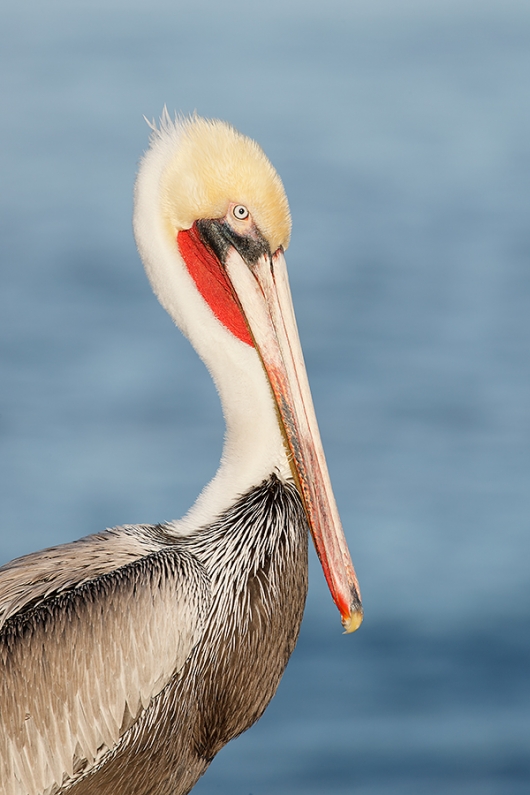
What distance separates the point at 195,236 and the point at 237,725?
1564 millimetres

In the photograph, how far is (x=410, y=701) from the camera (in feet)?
26.7

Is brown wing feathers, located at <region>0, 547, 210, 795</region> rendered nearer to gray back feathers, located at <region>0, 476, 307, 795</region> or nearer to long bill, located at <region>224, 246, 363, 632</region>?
gray back feathers, located at <region>0, 476, 307, 795</region>

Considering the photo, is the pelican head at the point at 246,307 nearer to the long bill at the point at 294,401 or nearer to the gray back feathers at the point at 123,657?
the long bill at the point at 294,401

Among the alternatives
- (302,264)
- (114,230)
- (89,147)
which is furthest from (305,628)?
(89,147)

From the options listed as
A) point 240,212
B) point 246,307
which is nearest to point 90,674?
point 246,307

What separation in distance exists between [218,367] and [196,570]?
2.19 ft

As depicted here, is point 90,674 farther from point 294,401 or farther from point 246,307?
point 246,307

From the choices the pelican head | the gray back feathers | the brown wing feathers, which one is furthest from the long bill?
the brown wing feathers

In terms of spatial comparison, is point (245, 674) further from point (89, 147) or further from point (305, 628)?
point (89, 147)

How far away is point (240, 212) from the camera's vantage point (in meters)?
4.27

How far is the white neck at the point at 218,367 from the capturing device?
4.28 meters

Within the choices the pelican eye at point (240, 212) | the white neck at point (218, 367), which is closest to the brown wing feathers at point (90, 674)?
the white neck at point (218, 367)

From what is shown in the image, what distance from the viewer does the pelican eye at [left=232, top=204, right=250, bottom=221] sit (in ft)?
14.0

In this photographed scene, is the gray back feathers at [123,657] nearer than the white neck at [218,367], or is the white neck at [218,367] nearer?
the gray back feathers at [123,657]
